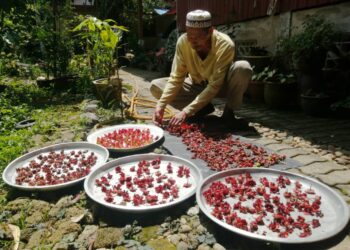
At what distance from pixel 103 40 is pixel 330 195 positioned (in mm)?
3627

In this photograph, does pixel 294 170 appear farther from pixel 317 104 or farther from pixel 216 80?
pixel 317 104

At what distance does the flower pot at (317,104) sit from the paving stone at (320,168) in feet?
6.25

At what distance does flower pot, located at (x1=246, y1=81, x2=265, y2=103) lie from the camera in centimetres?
592

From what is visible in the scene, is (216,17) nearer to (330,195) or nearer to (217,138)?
(217,138)

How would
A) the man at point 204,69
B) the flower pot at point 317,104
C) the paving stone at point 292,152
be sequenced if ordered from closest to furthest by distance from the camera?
1. the paving stone at point 292,152
2. the man at point 204,69
3. the flower pot at point 317,104

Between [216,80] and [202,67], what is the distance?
14.8 inches

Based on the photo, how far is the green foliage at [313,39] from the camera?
491 centimetres

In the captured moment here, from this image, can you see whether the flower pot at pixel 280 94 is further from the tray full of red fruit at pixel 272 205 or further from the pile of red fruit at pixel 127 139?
the tray full of red fruit at pixel 272 205

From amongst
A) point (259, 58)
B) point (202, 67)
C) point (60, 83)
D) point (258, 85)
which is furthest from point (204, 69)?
point (60, 83)

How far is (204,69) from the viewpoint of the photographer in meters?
3.91

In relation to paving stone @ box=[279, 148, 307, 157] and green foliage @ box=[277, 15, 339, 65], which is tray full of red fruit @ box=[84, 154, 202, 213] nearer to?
paving stone @ box=[279, 148, 307, 157]

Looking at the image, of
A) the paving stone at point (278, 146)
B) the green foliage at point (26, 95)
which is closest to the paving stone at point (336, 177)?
the paving stone at point (278, 146)

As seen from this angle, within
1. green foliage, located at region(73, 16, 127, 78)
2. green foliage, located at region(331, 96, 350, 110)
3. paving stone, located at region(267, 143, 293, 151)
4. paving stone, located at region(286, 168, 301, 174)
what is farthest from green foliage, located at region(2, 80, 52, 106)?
green foliage, located at region(331, 96, 350, 110)

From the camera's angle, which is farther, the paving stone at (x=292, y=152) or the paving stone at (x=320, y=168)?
the paving stone at (x=292, y=152)
